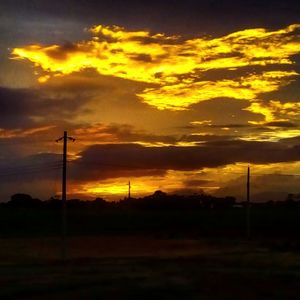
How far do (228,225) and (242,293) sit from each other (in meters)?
75.1

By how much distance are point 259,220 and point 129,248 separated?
178ft

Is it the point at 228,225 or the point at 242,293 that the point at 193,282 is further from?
the point at 228,225

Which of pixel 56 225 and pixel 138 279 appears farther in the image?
pixel 56 225

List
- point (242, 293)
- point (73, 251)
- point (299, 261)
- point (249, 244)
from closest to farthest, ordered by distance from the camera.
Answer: point (242, 293), point (299, 261), point (73, 251), point (249, 244)

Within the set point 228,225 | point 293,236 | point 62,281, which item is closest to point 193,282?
point 62,281

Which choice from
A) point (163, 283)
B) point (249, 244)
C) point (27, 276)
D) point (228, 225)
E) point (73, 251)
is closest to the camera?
point (163, 283)

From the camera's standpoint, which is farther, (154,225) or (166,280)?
(154,225)

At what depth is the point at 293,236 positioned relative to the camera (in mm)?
71938

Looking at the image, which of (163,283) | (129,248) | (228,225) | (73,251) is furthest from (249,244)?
(228,225)

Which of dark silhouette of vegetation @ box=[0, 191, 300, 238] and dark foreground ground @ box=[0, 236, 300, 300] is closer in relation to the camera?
dark foreground ground @ box=[0, 236, 300, 300]

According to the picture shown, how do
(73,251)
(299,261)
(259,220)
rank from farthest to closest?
1. (259,220)
2. (73,251)
3. (299,261)

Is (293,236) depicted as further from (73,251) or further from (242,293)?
(242,293)

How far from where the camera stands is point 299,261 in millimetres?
38125

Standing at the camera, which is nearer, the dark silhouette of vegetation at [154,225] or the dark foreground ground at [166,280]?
the dark foreground ground at [166,280]
